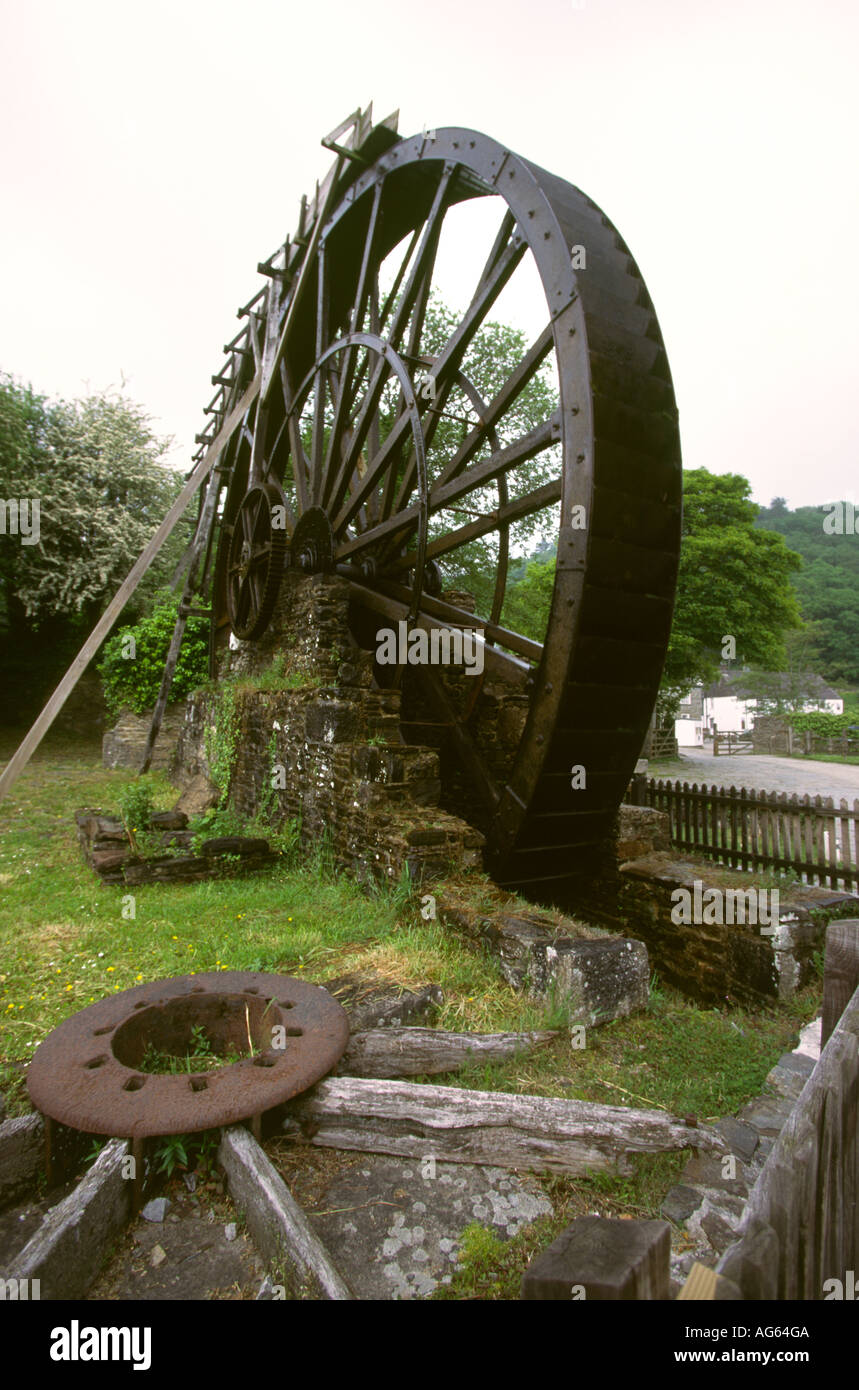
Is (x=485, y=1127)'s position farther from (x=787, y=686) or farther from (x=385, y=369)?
(x=787, y=686)

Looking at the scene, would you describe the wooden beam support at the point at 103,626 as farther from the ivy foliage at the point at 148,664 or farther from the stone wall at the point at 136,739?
the ivy foliage at the point at 148,664

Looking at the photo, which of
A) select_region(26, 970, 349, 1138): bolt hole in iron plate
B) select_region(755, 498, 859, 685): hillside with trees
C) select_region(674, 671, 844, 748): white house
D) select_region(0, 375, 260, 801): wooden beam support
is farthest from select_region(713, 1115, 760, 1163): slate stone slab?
select_region(755, 498, 859, 685): hillside with trees

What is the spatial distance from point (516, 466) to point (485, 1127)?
532 centimetres

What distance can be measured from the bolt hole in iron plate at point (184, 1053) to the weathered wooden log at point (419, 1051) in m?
0.11

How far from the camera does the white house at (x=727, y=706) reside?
129 ft

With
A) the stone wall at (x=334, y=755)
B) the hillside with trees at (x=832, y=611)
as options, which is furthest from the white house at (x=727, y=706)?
the stone wall at (x=334, y=755)

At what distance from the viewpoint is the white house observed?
129 ft

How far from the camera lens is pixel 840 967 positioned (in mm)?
2824

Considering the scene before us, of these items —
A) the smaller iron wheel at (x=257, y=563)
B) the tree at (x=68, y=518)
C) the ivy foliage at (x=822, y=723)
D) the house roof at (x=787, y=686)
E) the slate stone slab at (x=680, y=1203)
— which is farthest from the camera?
the house roof at (x=787, y=686)

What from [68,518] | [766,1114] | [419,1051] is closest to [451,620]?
[419,1051]

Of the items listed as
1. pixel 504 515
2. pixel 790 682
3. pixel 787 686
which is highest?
pixel 504 515

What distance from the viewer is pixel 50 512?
1809 cm

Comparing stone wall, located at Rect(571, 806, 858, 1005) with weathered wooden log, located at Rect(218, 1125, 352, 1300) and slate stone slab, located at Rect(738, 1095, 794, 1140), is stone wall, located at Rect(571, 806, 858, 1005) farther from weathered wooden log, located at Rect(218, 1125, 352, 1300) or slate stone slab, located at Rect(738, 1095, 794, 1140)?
weathered wooden log, located at Rect(218, 1125, 352, 1300)
